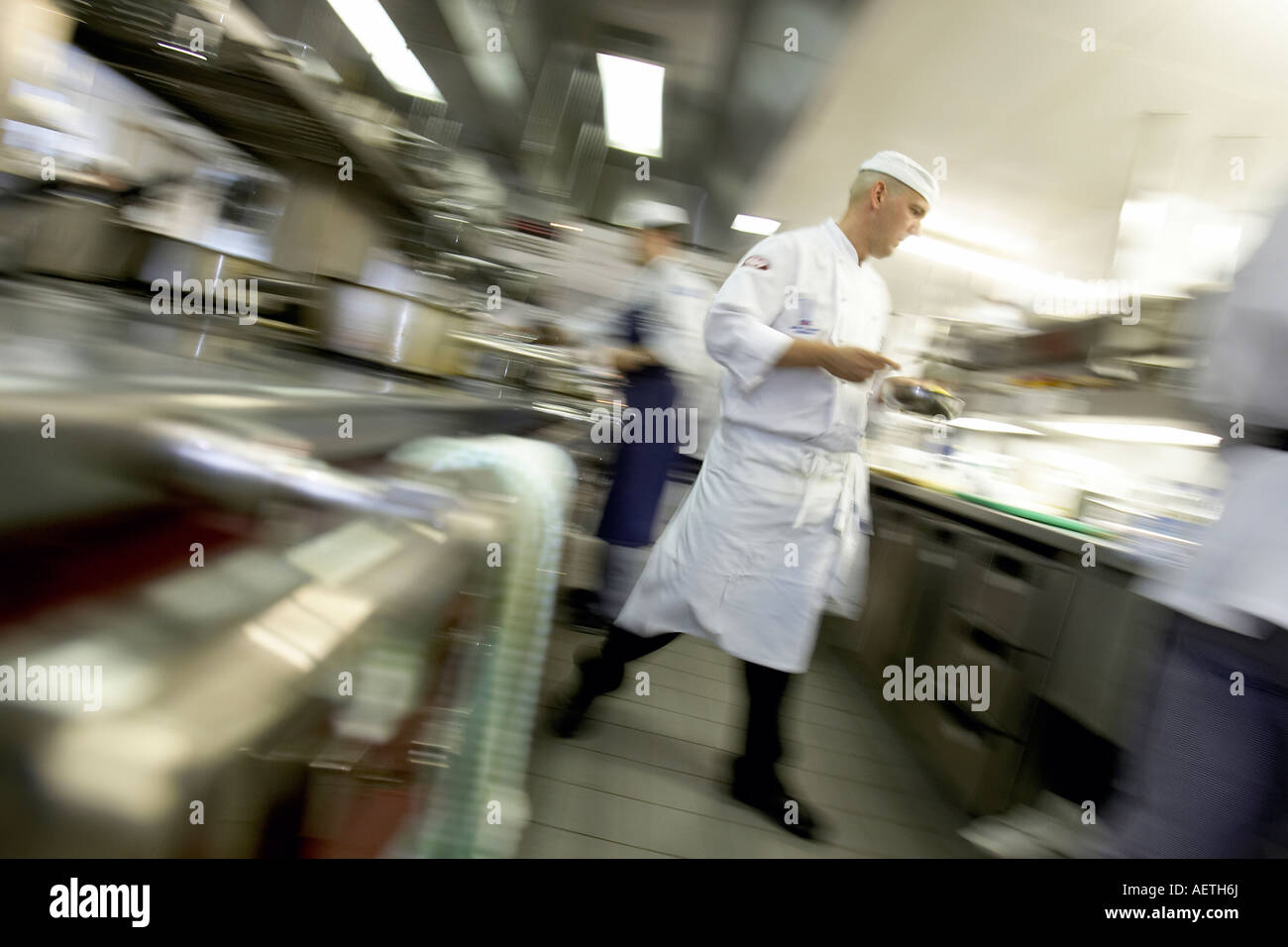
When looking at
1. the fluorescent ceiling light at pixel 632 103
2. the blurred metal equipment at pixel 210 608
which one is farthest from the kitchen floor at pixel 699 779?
the fluorescent ceiling light at pixel 632 103

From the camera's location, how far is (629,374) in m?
2.69

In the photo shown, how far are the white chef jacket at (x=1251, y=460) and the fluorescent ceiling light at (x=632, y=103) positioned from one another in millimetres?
3631

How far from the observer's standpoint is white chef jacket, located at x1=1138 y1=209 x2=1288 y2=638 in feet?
3.09

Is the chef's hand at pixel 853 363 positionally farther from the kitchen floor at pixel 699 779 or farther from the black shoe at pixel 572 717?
the black shoe at pixel 572 717

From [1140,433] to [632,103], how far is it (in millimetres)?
3381

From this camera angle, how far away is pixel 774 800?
178cm

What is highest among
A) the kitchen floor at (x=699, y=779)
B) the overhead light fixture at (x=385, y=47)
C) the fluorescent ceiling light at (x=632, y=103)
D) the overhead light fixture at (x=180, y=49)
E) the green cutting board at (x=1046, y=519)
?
the fluorescent ceiling light at (x=632, y=103)

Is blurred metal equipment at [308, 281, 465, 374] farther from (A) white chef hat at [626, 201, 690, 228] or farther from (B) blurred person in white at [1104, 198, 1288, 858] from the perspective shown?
(B) blurred person in white at [1104, 198, 1288, 858]

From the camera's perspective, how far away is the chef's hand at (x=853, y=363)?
1589 mm

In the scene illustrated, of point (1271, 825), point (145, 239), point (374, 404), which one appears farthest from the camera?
point (145, 239)

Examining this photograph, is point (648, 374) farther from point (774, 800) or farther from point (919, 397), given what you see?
point (774, 800)
